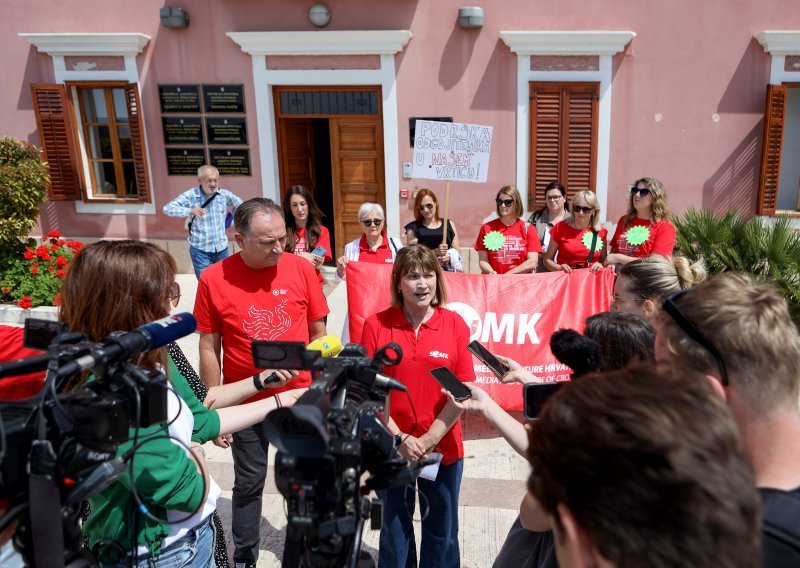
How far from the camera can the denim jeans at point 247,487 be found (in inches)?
116

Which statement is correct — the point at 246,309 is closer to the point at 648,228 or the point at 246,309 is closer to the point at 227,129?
the point at 648,228

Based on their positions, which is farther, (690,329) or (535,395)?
(535,395)

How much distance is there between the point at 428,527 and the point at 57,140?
8915mm

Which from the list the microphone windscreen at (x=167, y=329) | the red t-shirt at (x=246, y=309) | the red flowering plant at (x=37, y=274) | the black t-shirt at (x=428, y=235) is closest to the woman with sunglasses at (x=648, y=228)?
the black t-shirt at (x=428, y=235)

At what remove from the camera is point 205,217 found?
7.24 metres

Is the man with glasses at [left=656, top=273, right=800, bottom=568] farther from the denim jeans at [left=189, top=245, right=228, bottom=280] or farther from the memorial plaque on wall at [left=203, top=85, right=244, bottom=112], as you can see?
the memorial plaque on wall at [left=203, top=85, right=244, bottom=112]

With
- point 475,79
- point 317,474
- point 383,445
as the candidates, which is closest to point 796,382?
point 383,445

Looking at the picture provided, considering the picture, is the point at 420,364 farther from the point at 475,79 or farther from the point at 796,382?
the point at 475,79

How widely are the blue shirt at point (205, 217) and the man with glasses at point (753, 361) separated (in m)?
6.56

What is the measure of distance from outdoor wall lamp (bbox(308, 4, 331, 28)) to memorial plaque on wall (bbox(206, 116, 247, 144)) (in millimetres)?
1745

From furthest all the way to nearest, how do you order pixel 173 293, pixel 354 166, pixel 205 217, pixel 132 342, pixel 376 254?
pixel 354 166, pixel 205 217, pixel 376 254, pixel 173 293, pixel 132 342

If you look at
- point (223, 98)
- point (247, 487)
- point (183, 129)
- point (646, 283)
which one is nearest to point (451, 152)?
point (646, 283)

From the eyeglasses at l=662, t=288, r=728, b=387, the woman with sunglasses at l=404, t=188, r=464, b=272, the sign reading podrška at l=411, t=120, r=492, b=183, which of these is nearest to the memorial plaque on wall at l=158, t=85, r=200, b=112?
the sign reading podrška at l=411, t=120, r=492, b=183

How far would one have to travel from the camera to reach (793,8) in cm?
781
